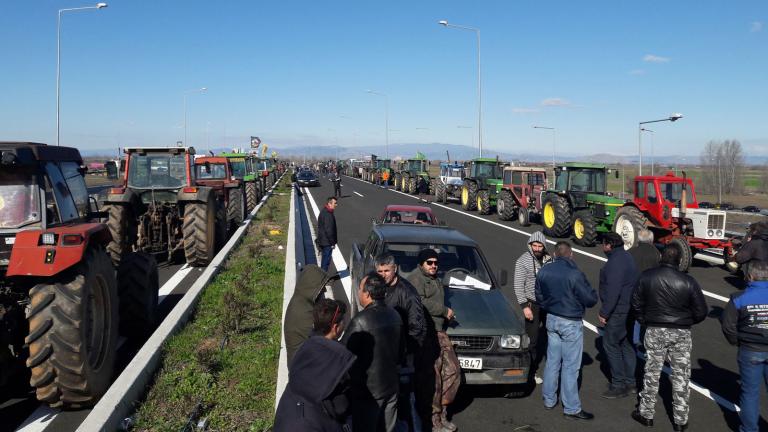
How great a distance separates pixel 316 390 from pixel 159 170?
1152 cm

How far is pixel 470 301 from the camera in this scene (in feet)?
22.5

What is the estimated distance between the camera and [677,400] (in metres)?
5.66

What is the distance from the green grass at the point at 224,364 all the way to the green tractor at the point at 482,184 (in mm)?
17668

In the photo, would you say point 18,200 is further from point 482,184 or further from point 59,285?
point 482,184

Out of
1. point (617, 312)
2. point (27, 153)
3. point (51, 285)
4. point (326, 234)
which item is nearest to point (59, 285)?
point (51, 285)

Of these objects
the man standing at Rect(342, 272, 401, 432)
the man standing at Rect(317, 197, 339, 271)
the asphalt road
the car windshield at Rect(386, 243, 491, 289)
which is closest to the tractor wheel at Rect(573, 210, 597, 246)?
the asphalt road

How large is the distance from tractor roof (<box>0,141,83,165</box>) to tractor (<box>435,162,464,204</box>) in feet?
91.6

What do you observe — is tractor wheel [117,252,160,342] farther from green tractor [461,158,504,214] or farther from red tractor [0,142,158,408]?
green tractor [461,158,504,214]

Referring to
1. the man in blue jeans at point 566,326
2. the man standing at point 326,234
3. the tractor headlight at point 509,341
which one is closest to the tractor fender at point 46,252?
the tractor headlight at point 509,341

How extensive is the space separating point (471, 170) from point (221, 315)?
22.5 m

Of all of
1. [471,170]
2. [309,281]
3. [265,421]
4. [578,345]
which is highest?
[471,170]

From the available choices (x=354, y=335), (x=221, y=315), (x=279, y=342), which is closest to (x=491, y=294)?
(x=279, y=342)

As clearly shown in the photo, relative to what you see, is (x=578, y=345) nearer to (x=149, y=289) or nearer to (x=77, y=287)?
(x=77, y=287)

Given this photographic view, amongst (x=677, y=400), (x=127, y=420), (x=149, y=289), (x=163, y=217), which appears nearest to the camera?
(x=127, y=420)
